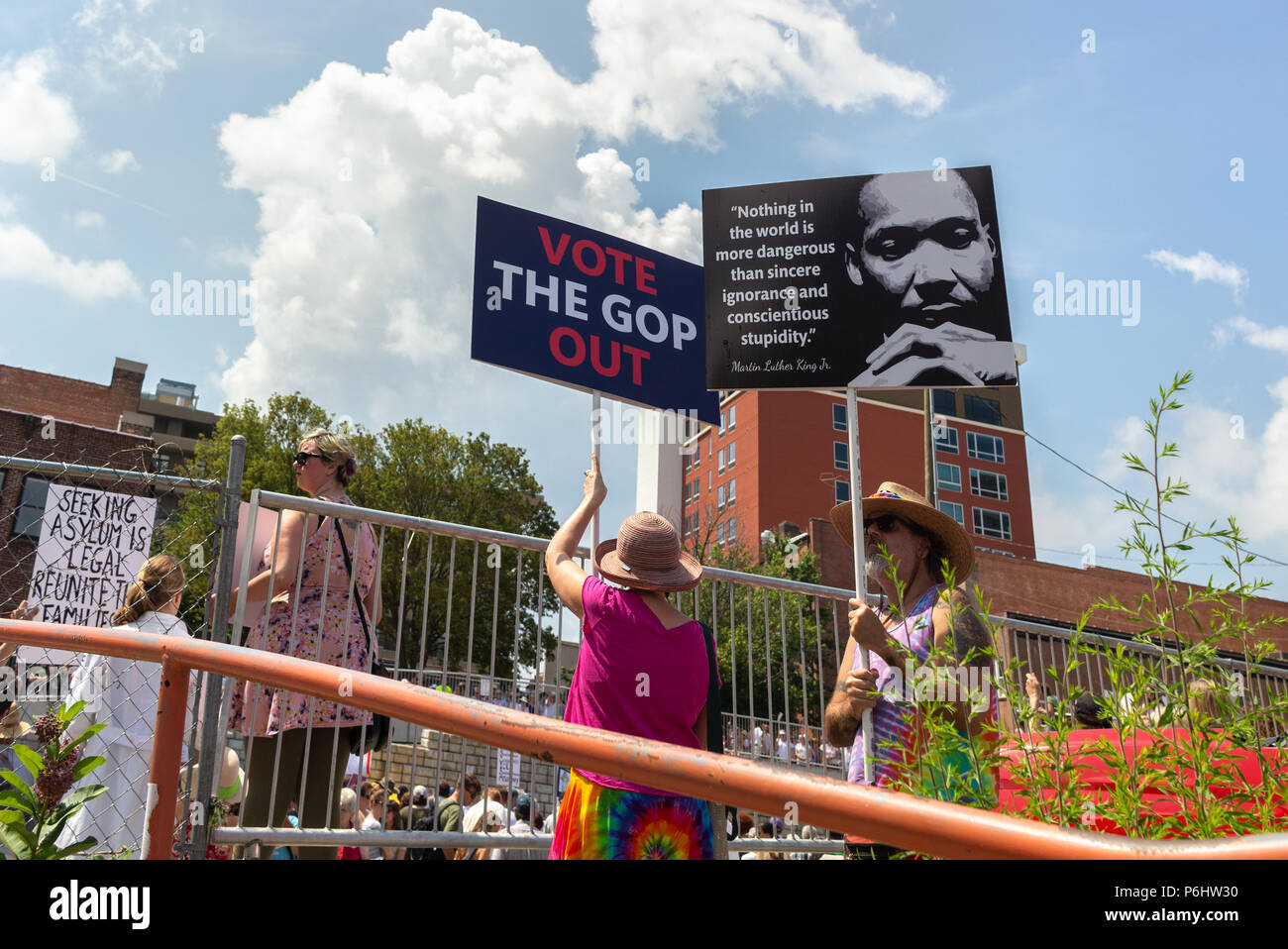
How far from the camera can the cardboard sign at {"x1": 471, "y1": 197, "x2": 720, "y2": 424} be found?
224 inches

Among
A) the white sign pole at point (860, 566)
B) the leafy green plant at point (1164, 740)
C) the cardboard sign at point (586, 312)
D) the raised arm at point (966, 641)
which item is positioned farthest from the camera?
the cardboard sign at point (586, 312)

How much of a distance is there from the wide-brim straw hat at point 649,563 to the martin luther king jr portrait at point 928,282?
128cm

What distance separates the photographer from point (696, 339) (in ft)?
21.4

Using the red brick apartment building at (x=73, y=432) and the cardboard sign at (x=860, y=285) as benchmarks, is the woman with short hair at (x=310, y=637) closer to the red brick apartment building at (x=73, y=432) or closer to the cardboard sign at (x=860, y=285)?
the red brick apartment building at (x=73, y=432)

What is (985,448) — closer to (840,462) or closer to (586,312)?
(840,462)

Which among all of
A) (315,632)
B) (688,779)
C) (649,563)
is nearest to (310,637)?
(315,632)

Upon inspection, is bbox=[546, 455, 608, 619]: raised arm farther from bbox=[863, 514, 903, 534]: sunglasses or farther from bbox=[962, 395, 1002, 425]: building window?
bbox=[962, 395, 1002, 425]: building window

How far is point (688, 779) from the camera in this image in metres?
1.43

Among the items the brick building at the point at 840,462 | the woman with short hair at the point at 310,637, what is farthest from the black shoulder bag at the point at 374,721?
the brick building at the point at 840,462

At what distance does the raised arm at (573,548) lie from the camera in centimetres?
320

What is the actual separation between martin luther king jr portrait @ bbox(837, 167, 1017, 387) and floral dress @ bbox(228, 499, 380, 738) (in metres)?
2.32

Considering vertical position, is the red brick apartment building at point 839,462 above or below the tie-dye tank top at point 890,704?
above
